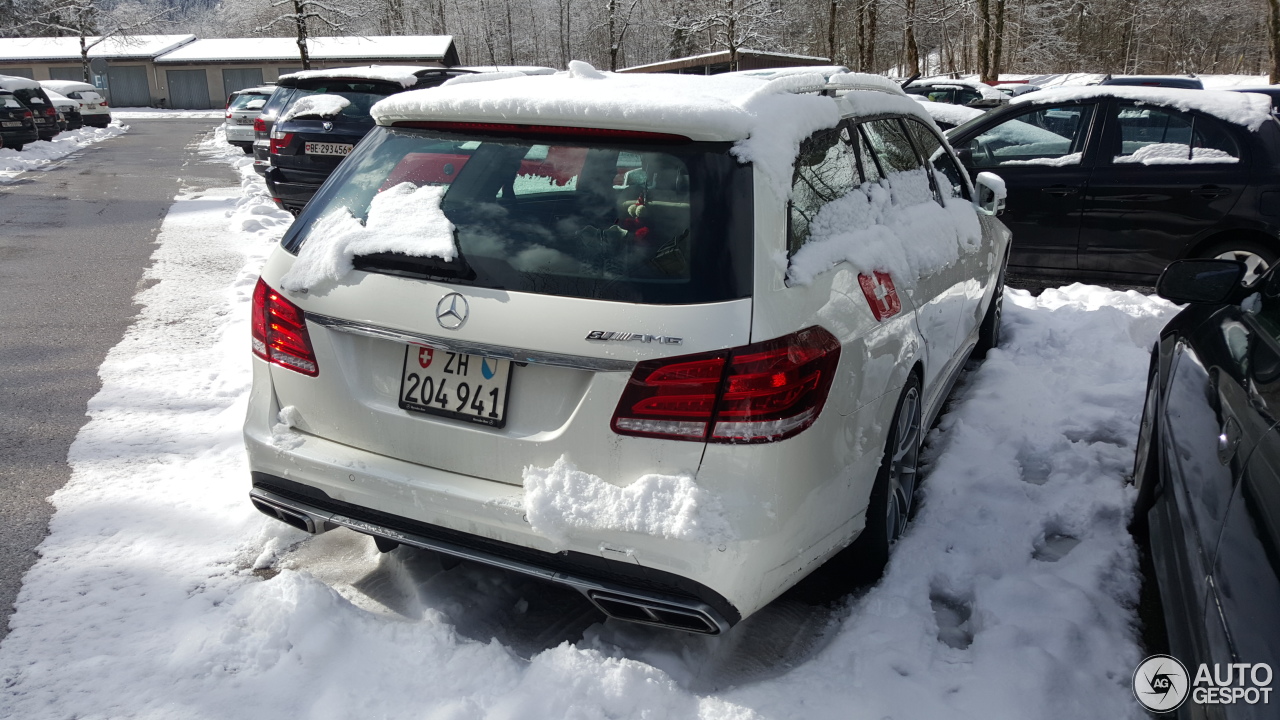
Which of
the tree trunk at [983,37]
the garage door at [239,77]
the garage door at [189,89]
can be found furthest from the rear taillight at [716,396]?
the garage door at [189,89]

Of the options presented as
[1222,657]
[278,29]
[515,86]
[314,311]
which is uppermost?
[278,29]

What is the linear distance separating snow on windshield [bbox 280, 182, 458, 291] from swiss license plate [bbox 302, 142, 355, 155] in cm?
765

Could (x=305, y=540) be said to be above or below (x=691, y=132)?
below

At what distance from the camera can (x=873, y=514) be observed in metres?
3.08

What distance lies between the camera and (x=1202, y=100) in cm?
711

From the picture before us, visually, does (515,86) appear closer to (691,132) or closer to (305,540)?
(691,132)

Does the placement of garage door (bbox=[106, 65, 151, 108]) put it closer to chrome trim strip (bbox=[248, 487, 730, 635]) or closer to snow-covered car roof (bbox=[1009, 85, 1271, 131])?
snow-covered car roof (bbox=[1009, 85, 1271, 131])

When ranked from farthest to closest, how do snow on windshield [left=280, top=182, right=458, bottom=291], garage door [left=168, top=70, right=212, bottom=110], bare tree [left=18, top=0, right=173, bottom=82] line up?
bare tree [left=18, top=0, right=173, bottom=82] → garage door [left=168, top=70, right=212, bottom=110] → snow on windshield [left=280, top=182, right=458, bottom=291]

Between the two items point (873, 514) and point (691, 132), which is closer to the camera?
point (691, 132)

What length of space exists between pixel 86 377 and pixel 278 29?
77.4 m

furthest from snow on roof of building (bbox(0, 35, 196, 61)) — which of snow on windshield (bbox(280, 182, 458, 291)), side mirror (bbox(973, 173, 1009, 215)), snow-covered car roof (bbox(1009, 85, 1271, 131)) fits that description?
snow on windshield (bbox(280, 182, 458, 291))

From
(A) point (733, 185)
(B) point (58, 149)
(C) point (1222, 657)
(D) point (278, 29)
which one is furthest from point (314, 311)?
(D) point (278, 29)

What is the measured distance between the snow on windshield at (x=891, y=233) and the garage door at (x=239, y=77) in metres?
65.9

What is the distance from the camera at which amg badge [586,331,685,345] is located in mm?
2318
